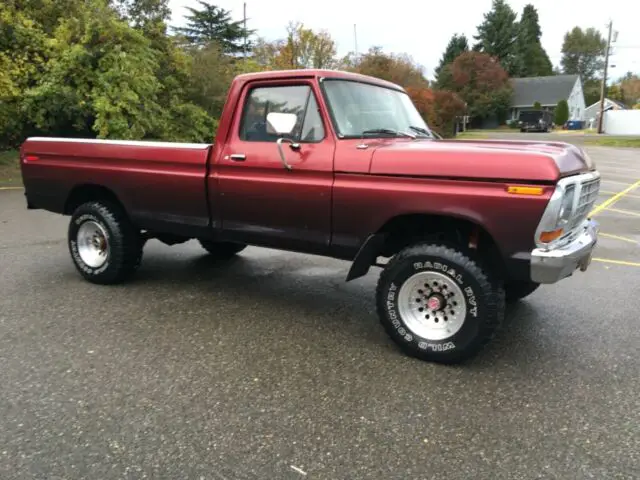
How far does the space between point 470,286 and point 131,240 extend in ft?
11.0

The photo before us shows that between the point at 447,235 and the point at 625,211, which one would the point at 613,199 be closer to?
the point at 625,211

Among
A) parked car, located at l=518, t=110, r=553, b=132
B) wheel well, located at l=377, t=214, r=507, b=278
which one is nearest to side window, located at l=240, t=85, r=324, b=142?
wheel well, located at l=377, t=214, r=507, b=278

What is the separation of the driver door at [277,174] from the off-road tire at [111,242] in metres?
1.21

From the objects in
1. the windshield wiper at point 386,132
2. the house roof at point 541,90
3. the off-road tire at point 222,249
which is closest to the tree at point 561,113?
the house roof at point 541,90

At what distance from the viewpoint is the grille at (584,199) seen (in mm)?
3506

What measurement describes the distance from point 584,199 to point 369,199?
1.49m

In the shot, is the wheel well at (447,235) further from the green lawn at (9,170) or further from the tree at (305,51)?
the tree at (305,51)

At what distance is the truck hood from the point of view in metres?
3.19

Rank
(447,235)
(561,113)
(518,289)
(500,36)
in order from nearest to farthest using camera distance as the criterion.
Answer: (447,235) → (518,289) → (561,113) → (500,36)

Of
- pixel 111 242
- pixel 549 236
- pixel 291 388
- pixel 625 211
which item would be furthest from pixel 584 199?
pixel 625 211

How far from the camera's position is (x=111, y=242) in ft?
16.8

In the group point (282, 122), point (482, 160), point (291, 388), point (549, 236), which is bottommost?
point (291, 388)

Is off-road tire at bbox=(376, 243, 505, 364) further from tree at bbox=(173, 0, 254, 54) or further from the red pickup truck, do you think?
tree at bbox=(173, 0, 254, 54)

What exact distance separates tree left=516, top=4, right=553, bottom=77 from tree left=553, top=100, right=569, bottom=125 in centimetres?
1402
